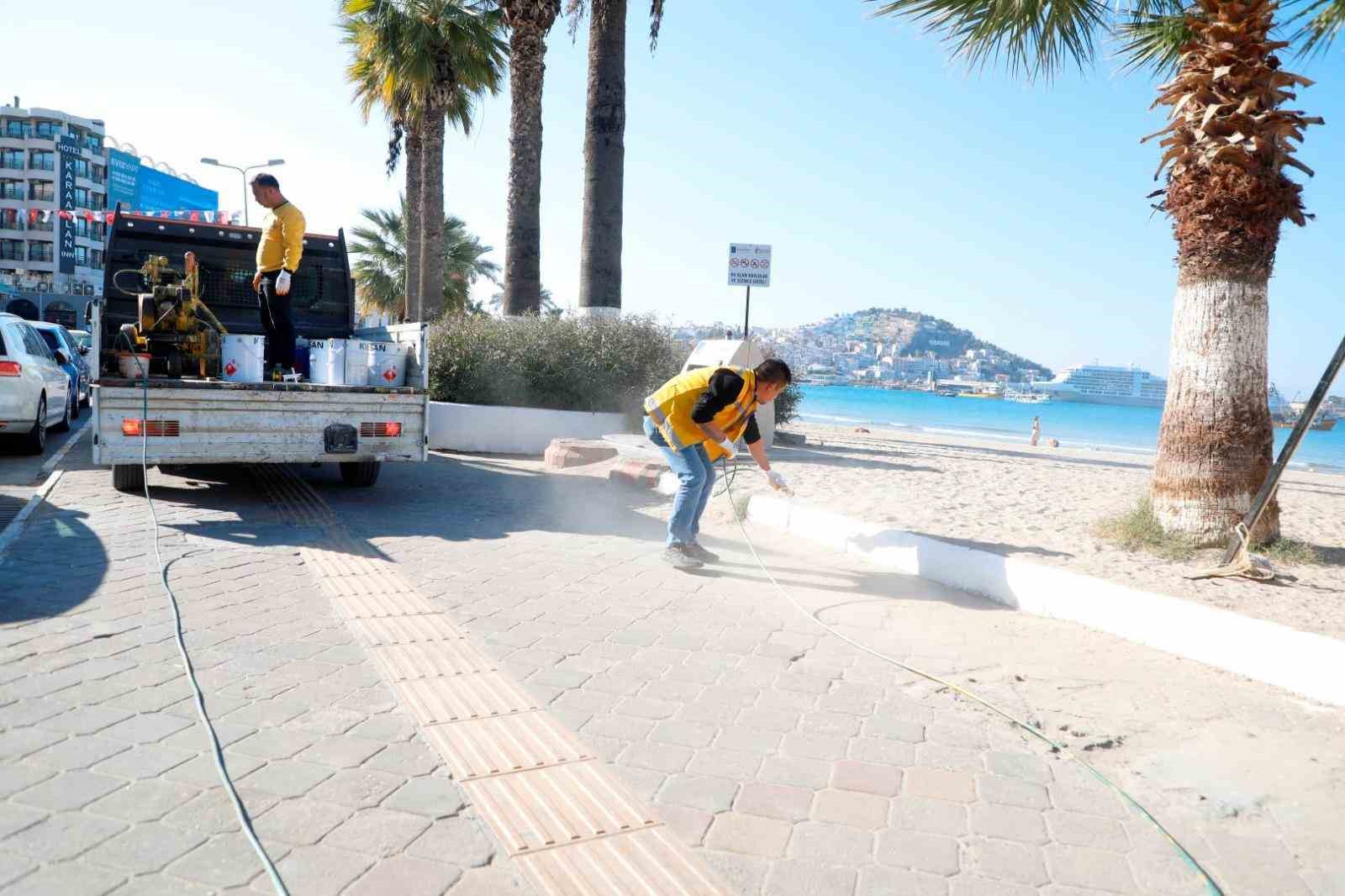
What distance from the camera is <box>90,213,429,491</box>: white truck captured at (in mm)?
7191

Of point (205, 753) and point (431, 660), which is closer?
point (205, 753)

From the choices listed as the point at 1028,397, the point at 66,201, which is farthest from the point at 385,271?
the point at 1028,397

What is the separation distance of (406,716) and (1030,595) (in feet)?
12.3

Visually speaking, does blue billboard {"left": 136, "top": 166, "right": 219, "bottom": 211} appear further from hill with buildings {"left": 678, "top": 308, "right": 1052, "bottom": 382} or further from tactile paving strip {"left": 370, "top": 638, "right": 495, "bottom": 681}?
hill with buildings {"left": 678, "top": 308, "right": 1052, "bottom": 382}

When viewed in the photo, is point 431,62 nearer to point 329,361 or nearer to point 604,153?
point 604,153

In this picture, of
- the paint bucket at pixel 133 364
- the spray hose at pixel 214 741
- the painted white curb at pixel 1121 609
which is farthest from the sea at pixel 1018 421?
the spray hose at pixel 214 741

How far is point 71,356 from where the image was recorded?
16359 millimetres

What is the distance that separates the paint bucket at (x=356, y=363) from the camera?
812 cm

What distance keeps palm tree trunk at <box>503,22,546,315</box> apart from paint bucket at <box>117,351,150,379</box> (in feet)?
28.1

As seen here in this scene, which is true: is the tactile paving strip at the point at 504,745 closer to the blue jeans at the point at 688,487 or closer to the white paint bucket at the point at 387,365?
the blue jeans at the point at 688,487

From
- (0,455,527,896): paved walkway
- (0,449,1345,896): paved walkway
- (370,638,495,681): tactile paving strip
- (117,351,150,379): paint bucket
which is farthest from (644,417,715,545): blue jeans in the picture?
(117,351,150,379): paint bucket

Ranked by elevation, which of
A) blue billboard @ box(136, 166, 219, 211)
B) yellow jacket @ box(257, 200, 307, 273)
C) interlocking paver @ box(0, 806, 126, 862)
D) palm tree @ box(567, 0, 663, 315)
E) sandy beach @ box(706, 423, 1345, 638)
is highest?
blue billboard @ box(136, 166, 219, 211)

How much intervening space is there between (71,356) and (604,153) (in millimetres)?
10145

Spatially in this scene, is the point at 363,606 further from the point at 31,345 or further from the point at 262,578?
the point at 31,345
